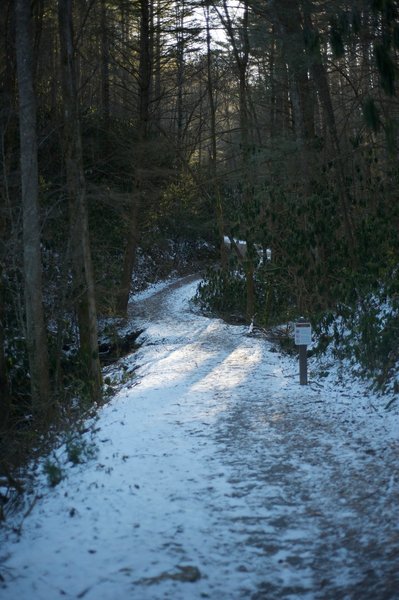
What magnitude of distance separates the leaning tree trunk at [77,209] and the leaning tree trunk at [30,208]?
4.45 feet

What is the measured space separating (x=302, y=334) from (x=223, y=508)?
476 cm

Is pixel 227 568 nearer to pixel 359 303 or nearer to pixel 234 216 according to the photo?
pixel 359 303

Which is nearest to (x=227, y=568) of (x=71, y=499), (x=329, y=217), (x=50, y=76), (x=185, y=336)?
(x=71, y=499)

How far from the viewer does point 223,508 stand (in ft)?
16.1

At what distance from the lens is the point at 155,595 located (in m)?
3.60

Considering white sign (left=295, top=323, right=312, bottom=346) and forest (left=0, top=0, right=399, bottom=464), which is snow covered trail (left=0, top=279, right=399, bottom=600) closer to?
white sign (left=295, top=323, right=312, bottom=346)

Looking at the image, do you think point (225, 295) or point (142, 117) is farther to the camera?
point (225, 295)

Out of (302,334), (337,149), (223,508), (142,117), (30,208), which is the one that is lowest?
(223,508)

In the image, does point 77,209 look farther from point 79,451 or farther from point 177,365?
point 79,451

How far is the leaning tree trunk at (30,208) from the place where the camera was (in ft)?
32.8

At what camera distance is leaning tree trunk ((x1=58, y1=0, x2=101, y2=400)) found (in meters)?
11.8

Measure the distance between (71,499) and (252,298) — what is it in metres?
13.8

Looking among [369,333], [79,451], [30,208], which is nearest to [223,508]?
[79,451]

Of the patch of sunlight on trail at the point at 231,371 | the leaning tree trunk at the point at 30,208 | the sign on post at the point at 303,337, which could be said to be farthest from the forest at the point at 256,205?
the patch of sunlight on trail at the point at 231,371
